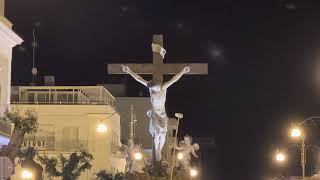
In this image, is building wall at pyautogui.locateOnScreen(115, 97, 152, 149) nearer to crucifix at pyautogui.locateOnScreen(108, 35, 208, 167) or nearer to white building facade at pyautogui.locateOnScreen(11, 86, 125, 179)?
white building facade at pyautogui.locateOnScreen(11, 86, 125, 179)

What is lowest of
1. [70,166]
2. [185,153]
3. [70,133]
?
[70,166]

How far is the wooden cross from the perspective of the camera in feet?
75.4

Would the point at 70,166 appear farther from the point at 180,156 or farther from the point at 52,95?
the point at 180,156

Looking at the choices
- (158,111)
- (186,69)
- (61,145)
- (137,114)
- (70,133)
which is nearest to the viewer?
(158,111)

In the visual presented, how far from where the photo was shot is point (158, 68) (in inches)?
910

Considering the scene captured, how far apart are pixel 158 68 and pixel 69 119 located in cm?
3384

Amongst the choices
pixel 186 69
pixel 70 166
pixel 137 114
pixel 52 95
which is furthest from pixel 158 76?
pixel 137 114

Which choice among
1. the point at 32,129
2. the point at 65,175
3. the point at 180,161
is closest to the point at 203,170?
the point at 65,175

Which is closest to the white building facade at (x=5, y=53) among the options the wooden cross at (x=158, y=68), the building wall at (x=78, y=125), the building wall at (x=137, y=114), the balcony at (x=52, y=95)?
the wooden cross at (x=158, y=68)

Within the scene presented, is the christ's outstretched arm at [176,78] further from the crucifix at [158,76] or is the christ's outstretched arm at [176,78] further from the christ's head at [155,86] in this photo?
the christ's head at [155,86]

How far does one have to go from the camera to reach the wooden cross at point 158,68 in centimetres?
2298

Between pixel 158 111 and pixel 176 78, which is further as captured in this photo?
pixel 176 78

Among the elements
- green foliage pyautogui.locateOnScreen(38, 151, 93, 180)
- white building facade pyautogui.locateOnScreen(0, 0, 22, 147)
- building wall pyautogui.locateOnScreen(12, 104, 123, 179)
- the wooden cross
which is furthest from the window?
the wooden cross

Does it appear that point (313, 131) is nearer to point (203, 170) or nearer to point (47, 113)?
point (47, 113)
